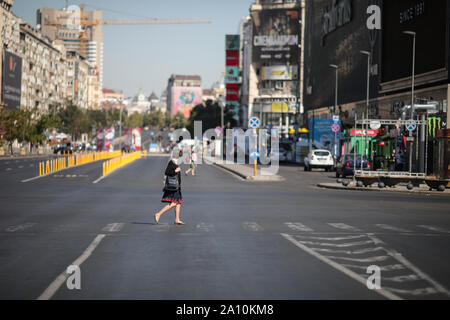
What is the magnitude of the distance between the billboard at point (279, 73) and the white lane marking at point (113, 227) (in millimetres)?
124404

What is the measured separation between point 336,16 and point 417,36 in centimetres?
3226

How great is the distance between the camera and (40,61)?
144625 mm

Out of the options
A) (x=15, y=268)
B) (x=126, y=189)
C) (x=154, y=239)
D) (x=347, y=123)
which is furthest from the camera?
(x=347, y=123)

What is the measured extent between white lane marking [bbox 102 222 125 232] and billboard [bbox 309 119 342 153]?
2402 inches

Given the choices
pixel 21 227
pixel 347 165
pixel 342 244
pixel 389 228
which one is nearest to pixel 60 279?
pixel 342 244

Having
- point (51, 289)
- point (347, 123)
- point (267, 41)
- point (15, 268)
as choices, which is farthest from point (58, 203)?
point (267, 41)

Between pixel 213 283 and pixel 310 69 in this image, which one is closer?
pixel 213 283

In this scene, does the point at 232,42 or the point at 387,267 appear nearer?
the point at 387,267

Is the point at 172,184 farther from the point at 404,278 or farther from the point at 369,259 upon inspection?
the point at 404,278

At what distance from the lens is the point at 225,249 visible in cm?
1293

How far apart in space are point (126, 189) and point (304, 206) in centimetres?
1083

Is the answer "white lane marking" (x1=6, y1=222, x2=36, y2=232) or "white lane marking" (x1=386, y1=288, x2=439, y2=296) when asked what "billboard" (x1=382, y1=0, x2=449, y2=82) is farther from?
"white lane marking" (x1=386, y1=288, x2=439, y2=296)

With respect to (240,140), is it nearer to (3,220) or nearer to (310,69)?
(310,69)

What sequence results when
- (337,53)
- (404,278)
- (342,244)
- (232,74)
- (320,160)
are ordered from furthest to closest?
(232,74) → (337,53) → (320,160) → (342,244) → (404,278)
